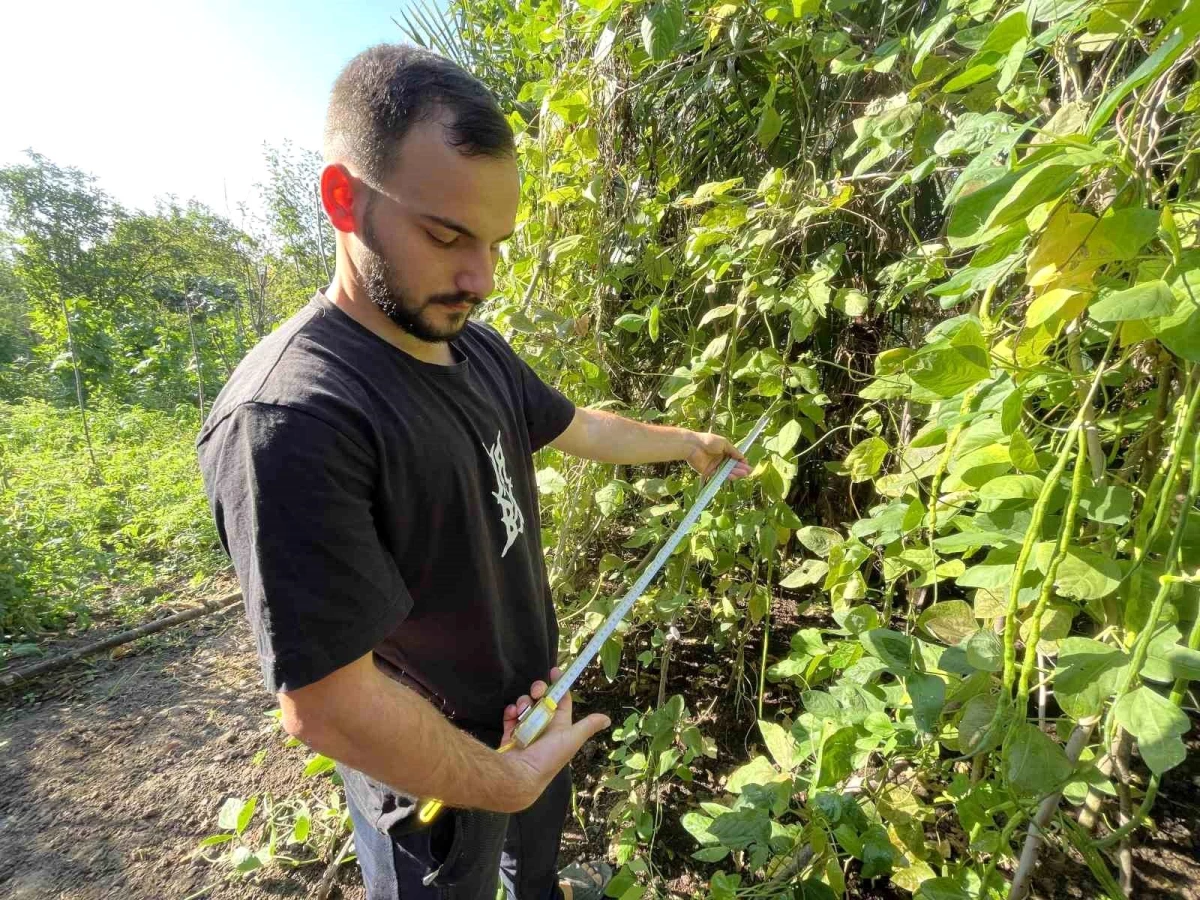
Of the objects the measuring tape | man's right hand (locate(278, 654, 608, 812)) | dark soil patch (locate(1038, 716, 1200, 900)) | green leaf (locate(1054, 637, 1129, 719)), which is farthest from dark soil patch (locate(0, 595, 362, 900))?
green leaf (locate(1054, 637, 1129, 719))

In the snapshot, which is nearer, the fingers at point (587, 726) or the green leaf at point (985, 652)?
the green leaf at point (985, 652)

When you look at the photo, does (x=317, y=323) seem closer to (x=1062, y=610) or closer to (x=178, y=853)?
(x=1062, y=610)

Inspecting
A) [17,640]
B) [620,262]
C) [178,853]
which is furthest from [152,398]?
[620,262]

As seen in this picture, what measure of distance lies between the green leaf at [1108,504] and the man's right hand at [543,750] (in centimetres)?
80

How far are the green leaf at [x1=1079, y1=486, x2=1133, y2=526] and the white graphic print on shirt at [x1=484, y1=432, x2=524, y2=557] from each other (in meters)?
0.87

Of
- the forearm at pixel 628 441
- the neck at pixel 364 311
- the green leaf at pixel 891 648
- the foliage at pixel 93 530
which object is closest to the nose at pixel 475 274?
the neck at pixel 364 311

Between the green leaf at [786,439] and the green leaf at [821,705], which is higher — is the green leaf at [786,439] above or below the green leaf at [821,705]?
above

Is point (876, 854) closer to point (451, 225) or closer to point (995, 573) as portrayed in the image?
point (995, 573)

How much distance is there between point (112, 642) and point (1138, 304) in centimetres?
431

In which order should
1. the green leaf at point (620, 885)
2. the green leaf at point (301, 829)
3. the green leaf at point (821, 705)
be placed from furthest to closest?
the green leaf at point (301, 829), the green leaf at point (620, 885), the green leaf at point (821, 705)

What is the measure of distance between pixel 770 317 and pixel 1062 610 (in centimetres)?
110

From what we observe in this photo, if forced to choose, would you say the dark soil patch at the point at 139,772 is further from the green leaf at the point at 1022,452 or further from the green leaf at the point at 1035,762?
the green leaf at the point at 1022,452

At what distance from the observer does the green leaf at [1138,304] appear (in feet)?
1.67

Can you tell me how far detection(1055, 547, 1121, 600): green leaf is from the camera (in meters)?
0.65
